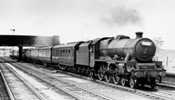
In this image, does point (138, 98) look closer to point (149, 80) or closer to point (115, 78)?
point (149, 80)

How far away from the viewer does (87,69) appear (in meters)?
20.8

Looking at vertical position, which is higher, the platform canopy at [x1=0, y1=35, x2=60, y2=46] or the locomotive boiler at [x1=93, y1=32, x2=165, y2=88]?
the platform canopy at [x1=0, y1=35, x2=60, y2=46]

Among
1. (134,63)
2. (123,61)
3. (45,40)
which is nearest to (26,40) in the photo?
(45,40)

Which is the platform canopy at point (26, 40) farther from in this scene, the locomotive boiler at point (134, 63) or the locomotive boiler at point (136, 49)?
the locomotive boiler at point (136, 49)

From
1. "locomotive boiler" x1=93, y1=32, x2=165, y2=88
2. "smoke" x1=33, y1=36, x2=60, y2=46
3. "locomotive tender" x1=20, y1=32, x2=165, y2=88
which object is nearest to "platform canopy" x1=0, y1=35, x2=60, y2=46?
"smoke" x1=33, y1=36, x2=60, y2=46

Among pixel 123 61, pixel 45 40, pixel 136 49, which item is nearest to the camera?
pixel 136 49

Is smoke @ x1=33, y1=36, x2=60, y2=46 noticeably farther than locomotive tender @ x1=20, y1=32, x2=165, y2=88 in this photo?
Yes

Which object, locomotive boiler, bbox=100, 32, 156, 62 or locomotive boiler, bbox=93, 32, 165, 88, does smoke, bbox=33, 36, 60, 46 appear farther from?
locomotive boiler, bbox=100, 32, 156, 62

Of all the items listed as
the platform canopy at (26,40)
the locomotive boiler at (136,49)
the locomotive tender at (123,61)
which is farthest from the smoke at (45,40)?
the locomotive boiler at (136,49)

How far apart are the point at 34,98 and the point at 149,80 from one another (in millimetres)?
6573

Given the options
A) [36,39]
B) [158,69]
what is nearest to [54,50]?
[158,69]

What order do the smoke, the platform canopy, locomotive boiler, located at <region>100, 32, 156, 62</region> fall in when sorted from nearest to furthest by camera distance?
locomotive boiler, located at <region>100, 32, 156, 62</region> → the platform canopy → the smoke

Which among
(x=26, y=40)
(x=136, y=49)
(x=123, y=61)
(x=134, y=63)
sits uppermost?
(x=26, y=40)

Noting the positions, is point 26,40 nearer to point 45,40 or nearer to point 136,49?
point 45,40
